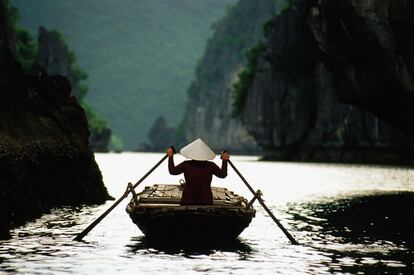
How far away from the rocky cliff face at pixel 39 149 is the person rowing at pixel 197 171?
4.19 metres

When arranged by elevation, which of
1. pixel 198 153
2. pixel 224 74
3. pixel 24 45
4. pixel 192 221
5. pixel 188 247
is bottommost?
pixel 188 247

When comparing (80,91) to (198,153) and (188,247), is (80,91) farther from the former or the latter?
(188,247)

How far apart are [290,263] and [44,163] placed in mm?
11005

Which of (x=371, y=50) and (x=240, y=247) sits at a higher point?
(x=371, y=50)

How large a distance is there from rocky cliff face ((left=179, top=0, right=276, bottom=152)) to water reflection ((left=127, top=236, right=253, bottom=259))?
149051mm

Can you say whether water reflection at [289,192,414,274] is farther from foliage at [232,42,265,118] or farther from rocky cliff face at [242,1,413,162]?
foliage at [232,42,265,118]

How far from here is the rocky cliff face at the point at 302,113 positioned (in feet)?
247

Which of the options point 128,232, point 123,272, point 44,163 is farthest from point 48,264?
point 44,163

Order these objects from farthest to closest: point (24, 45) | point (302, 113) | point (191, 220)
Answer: point (24, 45) < point (302, 113) < point (191, 220)

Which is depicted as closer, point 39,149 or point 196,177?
point 196,177

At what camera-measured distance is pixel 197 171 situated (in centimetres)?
1736

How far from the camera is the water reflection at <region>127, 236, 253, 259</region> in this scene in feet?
52.3

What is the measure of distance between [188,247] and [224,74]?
17010cm

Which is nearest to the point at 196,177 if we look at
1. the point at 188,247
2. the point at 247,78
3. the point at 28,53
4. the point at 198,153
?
the point at 198,153
